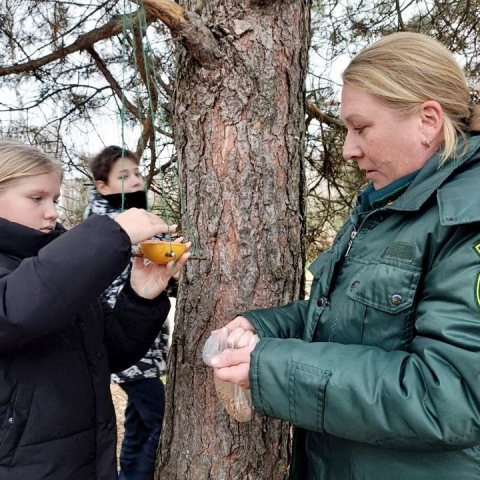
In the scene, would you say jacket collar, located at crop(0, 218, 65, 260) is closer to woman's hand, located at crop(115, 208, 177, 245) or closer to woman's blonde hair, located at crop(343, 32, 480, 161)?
woman's hand, located at crop(115, 208, 177, 245)

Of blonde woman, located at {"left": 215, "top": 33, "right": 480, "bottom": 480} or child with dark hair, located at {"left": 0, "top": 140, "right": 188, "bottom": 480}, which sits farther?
child with dark hair, located at {"left": 0, "top": 140, "right": 188, "bottom": 480}

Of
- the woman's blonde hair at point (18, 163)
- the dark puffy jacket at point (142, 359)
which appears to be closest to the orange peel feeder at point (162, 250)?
the woman's blonde hair at point (18, 163)

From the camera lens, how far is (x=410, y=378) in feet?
2.85

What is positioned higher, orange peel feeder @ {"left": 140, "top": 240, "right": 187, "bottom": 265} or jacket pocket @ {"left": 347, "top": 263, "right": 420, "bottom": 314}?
orange peel feeder @ {"left": 140, "top": 240, "right": 187, "bottom": 265}

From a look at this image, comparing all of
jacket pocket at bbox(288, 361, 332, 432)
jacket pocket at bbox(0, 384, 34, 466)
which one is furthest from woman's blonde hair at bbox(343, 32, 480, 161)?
jacket pocket at bbox(0, 384, 34, 466)

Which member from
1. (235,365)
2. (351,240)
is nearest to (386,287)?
(351,240)

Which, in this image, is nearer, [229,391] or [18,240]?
[18,240]

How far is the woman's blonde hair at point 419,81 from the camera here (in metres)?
1.06

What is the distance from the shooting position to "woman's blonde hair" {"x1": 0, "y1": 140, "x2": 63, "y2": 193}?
1.35 metres

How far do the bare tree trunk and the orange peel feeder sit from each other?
1.17 ft

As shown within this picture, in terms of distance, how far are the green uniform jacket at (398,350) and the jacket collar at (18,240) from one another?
0.64 meters

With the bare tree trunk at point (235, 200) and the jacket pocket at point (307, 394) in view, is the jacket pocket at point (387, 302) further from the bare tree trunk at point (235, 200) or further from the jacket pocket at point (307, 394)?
the bare tree trunk at point (235, 200)

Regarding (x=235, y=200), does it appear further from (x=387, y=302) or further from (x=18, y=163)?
(x=387, y=302)

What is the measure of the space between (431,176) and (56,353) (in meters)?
0.96
